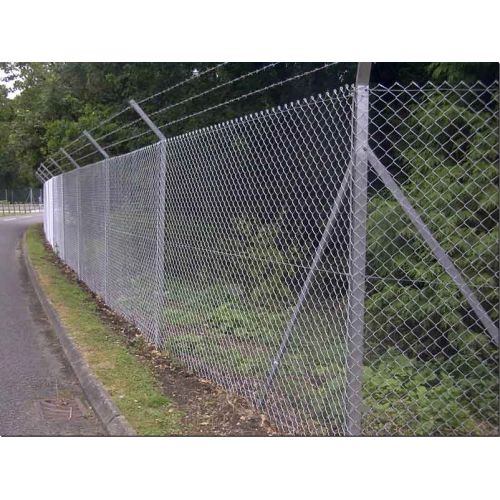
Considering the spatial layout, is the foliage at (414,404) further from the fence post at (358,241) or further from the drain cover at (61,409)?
the drain cover at (61,409)

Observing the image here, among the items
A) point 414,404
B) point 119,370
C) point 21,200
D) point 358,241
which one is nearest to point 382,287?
point 414,404

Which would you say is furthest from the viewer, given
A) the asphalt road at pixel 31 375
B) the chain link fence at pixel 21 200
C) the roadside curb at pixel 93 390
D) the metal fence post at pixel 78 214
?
the chain link fence at pixel 21 200

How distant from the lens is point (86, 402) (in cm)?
489

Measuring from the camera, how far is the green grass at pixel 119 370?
4207 mm

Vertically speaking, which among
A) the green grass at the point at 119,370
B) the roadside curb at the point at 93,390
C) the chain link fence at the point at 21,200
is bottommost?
the roadside curb at the point at 93,390

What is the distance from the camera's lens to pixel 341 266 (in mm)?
4164

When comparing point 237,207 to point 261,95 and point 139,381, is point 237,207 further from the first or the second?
point 261,95

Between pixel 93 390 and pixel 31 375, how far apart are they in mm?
1010

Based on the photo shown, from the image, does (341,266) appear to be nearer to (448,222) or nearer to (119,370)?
(448,222)

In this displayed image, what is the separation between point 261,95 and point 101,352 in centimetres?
567

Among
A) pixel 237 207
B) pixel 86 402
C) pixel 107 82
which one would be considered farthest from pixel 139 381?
pixel 107 82

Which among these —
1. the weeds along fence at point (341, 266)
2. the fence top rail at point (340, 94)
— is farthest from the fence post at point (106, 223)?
the fence top rail at point (340, 94)

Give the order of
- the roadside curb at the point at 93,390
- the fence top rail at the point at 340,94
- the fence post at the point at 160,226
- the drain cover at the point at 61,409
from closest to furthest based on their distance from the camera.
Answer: the fence top rail at the point at 340,94 < the roadside curb at the point at 93,390 < the drain cover at the point at 61,409 < the fence post at the point at 160,226

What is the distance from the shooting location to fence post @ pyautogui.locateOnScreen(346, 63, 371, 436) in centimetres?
303
